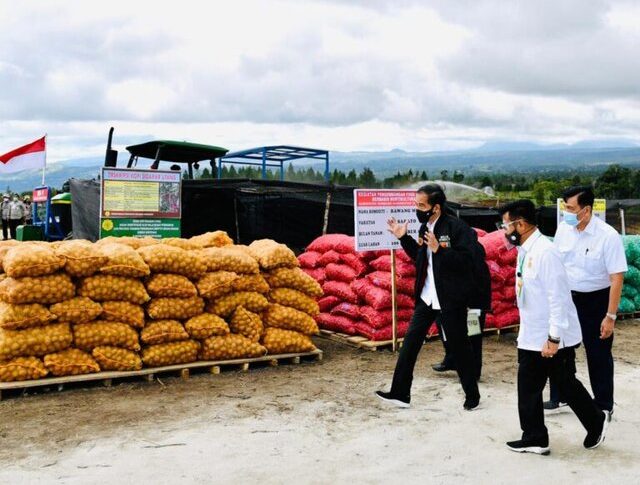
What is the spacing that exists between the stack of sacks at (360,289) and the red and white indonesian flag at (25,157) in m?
7.63

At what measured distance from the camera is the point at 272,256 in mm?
7262

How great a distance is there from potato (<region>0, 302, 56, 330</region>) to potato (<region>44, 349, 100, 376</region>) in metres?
0.32

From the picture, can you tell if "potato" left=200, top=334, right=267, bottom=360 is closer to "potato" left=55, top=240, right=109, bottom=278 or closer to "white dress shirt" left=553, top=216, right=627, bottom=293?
"potato" left=55, top=240, right=109, bottom=278

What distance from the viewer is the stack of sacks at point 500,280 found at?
9.05 metres

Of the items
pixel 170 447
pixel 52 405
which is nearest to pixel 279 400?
pixel 170 447

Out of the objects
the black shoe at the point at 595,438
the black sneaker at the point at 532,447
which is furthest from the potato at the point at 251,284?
the black shoe at the point at 595,438

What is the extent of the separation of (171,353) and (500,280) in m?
4.62

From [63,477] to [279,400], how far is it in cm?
211

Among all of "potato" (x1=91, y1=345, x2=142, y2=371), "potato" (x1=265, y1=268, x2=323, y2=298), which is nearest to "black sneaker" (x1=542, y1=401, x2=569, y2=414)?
"potato" (x1=265, y1=268, x2=323, y2=298)

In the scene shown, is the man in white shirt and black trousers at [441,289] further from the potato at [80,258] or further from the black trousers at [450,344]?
the potato at [80,258]

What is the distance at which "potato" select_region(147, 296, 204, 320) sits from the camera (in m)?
6.43

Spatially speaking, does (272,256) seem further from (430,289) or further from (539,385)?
(539,385)

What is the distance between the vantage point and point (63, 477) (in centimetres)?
412

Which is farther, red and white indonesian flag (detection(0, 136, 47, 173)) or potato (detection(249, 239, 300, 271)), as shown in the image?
red and white indonesian flag (detection(0, 136, 47, 173))
